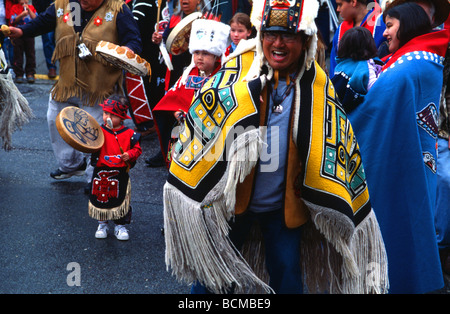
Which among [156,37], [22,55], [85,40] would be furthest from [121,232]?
[22,55]

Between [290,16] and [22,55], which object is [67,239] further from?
[22,55]

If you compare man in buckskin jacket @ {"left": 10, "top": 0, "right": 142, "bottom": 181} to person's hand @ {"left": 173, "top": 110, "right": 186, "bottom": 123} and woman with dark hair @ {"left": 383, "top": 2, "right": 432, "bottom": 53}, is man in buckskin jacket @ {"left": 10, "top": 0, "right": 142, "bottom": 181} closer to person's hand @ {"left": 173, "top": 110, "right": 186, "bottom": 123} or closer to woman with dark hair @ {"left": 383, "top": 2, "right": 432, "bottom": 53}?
person's hand @ {"left": 173, "top": 110, "right": 186, "bottom": 123}

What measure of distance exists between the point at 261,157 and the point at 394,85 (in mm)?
1113

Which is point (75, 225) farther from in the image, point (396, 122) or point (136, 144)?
point (396, 122)

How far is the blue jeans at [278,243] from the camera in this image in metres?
2.67

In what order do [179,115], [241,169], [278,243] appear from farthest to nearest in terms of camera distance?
1. [179,115]
2. [278,243]
3. [241,169]

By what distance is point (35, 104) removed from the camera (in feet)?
26.4

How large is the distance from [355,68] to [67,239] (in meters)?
2.39

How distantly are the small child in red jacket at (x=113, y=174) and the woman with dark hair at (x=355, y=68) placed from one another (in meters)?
1.63

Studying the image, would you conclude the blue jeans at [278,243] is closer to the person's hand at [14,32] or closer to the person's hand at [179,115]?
the person's hand at [179,115]

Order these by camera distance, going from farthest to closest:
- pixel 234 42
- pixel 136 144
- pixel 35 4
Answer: pixel 35 4
pixel 234 42
pixel 136 144

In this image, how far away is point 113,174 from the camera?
13.9 feet

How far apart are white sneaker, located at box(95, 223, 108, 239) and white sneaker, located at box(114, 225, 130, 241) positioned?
76 mm
